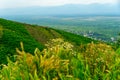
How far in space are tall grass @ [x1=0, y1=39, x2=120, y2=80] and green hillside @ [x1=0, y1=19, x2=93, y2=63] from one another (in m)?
24.3

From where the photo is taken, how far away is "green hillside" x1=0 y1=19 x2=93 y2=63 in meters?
40.3

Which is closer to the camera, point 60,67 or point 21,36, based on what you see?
point 60,67

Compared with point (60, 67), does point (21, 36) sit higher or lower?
lower

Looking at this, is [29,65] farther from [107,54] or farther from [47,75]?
[107,54]

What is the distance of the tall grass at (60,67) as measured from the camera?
9.74 m

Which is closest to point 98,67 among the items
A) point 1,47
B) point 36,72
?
point 36,72

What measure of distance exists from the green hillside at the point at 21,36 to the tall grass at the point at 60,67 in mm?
24325

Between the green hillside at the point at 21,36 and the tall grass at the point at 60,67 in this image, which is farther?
the green hillside at the point at 21,36

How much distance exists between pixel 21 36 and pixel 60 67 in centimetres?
3868

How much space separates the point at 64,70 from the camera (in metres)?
10.2

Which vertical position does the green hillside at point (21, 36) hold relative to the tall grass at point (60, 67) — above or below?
below

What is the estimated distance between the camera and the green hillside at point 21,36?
40281 mm

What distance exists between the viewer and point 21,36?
48.4 metres

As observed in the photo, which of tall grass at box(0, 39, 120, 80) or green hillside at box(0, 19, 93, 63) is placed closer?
tall grass at box(0, 39, 120, 80)
